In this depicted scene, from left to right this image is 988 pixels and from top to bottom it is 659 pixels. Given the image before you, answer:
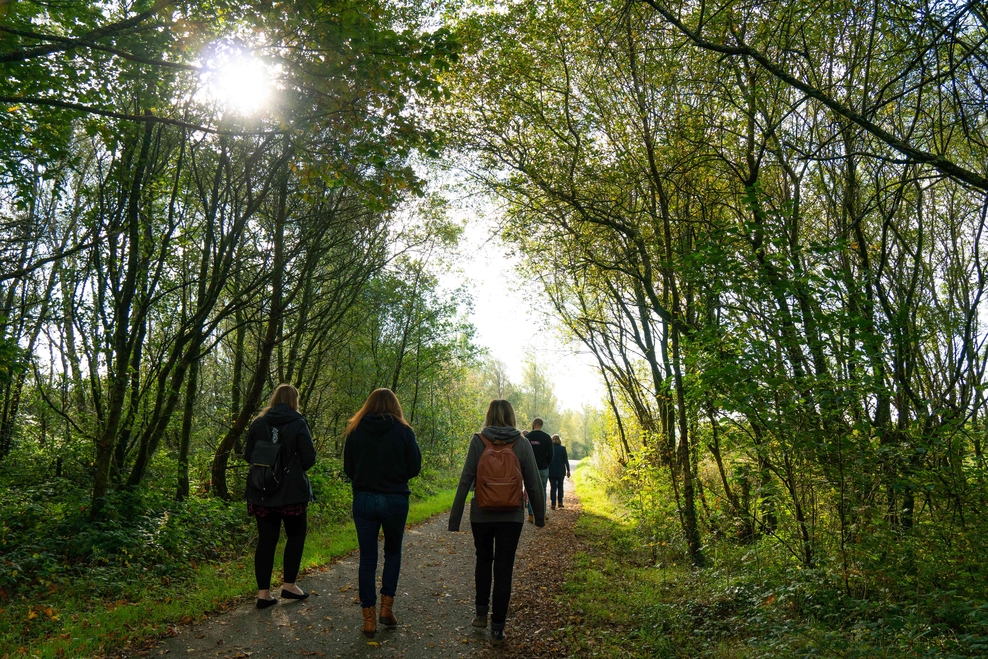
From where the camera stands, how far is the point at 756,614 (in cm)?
552

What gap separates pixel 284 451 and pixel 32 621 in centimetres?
261

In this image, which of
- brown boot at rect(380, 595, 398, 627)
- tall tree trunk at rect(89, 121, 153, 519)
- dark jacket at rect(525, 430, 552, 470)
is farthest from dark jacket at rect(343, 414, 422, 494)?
dark jacket at rect(525, 430, 552, 470)

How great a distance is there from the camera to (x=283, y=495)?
5.45 meters

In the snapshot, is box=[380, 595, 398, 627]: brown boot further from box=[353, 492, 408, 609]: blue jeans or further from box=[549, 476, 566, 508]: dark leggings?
box=[549, 476, 566, 508]: dark leggings

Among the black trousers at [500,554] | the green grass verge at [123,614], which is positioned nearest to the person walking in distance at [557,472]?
the green grass verge at [123,614]

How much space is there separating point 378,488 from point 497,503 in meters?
1.10

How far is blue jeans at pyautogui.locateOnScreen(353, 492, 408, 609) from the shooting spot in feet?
16.7

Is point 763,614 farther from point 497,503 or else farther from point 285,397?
point 285,397

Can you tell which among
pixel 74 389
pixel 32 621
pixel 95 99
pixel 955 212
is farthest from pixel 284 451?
pixel 955 212

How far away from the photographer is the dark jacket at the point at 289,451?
5465 mm

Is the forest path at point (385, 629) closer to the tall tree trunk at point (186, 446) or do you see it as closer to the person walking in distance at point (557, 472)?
the tall tree trunk at point (186, 446)

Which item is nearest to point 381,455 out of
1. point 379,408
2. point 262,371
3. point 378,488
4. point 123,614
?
point 378,488

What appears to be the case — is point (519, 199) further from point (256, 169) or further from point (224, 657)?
point (224, 657)

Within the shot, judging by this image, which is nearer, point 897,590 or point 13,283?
point 897,590
